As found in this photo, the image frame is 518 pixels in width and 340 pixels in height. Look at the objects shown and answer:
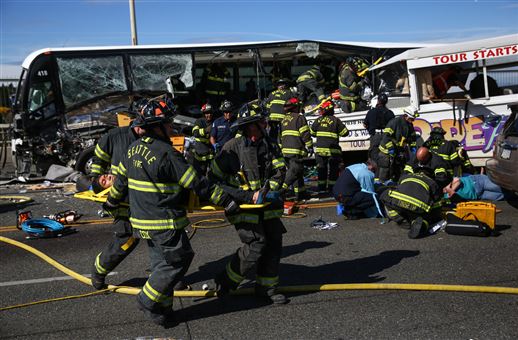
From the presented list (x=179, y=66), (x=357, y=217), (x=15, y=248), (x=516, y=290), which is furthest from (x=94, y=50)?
(x=516, y=290)

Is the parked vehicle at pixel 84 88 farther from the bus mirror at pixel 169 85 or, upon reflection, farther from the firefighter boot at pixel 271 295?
the firefighter boot at pixel 271 295

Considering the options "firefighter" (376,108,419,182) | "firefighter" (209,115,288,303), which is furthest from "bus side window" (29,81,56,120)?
"firefighter" (209,115,288,303)

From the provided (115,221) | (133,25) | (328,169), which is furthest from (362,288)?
(133,25)

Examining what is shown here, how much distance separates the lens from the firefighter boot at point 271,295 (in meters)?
5.18

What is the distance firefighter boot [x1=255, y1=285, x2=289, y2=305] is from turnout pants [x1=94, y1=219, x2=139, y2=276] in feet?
4.20

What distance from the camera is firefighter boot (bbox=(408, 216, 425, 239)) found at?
7.35 m

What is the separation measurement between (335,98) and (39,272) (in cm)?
839

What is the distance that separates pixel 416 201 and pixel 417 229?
365 mm

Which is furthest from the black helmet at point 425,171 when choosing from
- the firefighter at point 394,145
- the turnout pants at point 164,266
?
the turnout pants at point 164,266

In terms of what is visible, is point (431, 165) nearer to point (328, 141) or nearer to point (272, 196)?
point (328, 141)

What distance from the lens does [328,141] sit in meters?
10.4

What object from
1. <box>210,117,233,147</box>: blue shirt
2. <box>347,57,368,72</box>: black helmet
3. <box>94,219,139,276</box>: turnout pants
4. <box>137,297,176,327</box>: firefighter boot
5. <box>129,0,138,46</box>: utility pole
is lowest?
<box>137,297,176,327</box>: firefighter boot

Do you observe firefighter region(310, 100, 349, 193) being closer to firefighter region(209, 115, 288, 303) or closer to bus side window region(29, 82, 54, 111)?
firefighter region(209, 115, 288, 303)

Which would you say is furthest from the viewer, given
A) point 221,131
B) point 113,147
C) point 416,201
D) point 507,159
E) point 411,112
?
point 411,112
